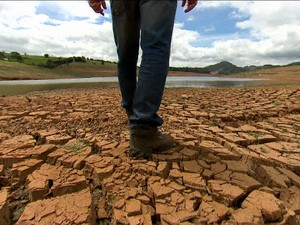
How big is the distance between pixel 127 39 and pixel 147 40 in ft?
0.68

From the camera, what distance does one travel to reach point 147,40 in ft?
4.50

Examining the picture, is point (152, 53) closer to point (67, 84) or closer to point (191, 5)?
point (191, 5)

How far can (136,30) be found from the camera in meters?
1.52

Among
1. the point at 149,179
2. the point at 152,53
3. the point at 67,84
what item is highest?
the point at 152,53

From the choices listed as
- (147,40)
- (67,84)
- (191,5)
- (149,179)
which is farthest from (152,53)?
(67,84)

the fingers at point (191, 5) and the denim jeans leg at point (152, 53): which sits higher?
the fingers at point (191, 5)

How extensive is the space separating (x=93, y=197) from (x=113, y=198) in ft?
0.38

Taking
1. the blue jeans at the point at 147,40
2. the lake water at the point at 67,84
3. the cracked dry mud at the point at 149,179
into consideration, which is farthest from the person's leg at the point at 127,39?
the lake water at the point at 67,84

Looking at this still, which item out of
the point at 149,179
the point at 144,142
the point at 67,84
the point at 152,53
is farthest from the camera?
the point at 67,84

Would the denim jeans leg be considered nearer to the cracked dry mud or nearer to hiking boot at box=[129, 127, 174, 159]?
hiking boot at box=[129, 127, 174, 159]

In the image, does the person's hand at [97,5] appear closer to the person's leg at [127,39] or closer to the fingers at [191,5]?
the person's leg at [127,39]

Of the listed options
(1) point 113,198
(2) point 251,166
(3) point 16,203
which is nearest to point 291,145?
(2) point 251,166

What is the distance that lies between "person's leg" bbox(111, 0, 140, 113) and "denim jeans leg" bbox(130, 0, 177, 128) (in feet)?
0.38

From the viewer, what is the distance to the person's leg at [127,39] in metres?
1.46
